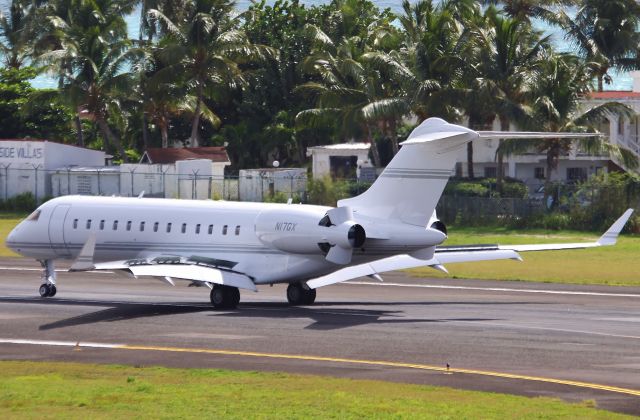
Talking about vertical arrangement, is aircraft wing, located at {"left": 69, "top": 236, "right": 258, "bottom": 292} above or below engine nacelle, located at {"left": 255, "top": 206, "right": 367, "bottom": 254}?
below

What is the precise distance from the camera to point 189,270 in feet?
109

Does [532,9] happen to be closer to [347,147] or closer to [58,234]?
[347,147]

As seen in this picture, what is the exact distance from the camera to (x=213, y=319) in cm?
3145

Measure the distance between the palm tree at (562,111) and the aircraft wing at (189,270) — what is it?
30.9 metres

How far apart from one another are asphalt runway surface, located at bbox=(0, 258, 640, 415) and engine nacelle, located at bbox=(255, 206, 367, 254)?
182 cm

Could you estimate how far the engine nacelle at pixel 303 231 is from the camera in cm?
3045

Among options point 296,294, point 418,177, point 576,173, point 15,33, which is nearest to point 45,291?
point 296,294

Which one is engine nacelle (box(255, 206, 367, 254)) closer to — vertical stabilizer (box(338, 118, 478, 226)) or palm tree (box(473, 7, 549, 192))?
vertical stabilizer (box(338, 118, 478, 226))

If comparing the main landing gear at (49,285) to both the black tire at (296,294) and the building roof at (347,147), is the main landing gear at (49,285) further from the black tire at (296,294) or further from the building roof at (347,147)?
the building roof at (347,147)

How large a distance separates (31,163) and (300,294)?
4296 centimetres

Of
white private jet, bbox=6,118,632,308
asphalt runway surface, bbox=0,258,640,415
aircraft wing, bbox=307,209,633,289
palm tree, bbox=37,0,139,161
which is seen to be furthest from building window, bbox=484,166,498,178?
aircraft wing, bbox=307,209,633,289

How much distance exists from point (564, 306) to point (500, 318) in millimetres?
4042

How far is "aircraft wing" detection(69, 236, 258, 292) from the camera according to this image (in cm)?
3240

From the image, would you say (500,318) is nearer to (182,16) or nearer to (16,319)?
(16,319)
